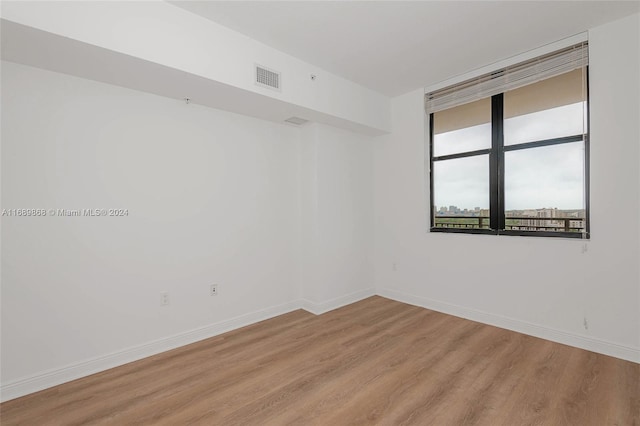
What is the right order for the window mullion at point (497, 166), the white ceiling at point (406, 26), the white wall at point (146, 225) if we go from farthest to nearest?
the window mullion at point (497, 166) < the white ceiling at point (406, 26) < the white wall at point (146, 225)

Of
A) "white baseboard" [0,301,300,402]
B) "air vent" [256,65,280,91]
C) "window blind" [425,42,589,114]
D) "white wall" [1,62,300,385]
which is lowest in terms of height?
"white baseboard" [0,301,300,402]

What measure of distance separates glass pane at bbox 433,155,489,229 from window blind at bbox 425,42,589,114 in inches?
29.1

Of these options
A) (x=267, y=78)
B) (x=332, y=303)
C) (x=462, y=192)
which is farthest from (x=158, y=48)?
(x=462, y=192)

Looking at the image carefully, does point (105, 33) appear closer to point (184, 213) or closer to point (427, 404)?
point (184, 213)

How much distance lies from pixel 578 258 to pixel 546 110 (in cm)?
155

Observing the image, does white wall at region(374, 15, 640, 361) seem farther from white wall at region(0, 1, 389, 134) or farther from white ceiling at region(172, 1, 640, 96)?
white wall at region(0, 1, 389, 134)

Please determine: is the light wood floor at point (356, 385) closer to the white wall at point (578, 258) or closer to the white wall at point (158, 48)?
the white wall at point (578, 258)

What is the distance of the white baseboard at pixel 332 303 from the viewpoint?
386cm

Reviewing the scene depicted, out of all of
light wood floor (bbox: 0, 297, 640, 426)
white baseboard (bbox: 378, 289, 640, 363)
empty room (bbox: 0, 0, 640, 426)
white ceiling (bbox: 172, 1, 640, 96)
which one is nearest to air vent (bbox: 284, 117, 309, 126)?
empty room (bbox: 0, 0, 640, 426)

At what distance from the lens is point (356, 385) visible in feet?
7.45

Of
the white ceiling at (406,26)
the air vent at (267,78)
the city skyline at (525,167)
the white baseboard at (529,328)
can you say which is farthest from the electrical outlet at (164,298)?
the city skyline at (525,167)

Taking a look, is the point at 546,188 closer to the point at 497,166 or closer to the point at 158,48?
the point at 497,166

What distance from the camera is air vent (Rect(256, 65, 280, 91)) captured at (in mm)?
2848

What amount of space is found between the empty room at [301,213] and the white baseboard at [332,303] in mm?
131
